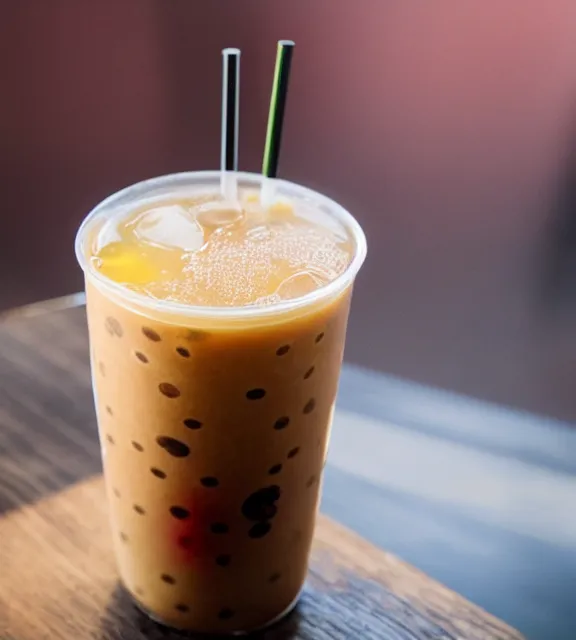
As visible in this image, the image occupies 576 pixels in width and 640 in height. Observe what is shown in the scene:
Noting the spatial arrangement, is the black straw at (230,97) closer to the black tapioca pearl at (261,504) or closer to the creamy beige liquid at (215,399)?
the creamy beige liquid at (215,399)

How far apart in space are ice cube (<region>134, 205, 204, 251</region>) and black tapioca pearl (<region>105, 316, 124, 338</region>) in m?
0.06

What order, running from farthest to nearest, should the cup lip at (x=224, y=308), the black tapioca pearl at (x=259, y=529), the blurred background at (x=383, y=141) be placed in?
the blurred background at (x=383, y=141), the black tapioca pearl at (x=259, y=529), the cup lip at (x=224, y=308)

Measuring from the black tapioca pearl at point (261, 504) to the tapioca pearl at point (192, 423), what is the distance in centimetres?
7

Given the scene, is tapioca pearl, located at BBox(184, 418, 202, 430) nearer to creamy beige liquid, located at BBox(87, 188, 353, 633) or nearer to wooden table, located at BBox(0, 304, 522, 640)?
creamy beige liquid, located at BBox(87, 188, 353, 633)

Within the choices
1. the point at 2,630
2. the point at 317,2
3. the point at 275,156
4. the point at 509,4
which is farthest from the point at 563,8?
the point at 2,630

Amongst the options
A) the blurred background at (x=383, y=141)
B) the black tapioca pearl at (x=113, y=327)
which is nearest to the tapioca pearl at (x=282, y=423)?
the black tapioca pearl at (x=113, y=327)

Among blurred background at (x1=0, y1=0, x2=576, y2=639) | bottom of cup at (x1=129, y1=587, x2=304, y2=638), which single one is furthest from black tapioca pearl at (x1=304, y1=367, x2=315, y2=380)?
blurred background at (x1=0, y1=0, x2=576, y2=639)

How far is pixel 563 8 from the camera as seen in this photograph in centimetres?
101

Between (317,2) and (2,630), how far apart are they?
3.05 feet

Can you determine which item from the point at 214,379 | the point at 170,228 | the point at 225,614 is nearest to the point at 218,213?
the point at 170,228

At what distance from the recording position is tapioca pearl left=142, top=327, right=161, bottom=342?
1.56 ft

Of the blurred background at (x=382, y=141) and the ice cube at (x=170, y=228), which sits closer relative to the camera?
the ice cube at (x=170, y=228)

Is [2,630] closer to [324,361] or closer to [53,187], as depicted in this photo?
[324,361]

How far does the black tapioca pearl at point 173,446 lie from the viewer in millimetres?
509
